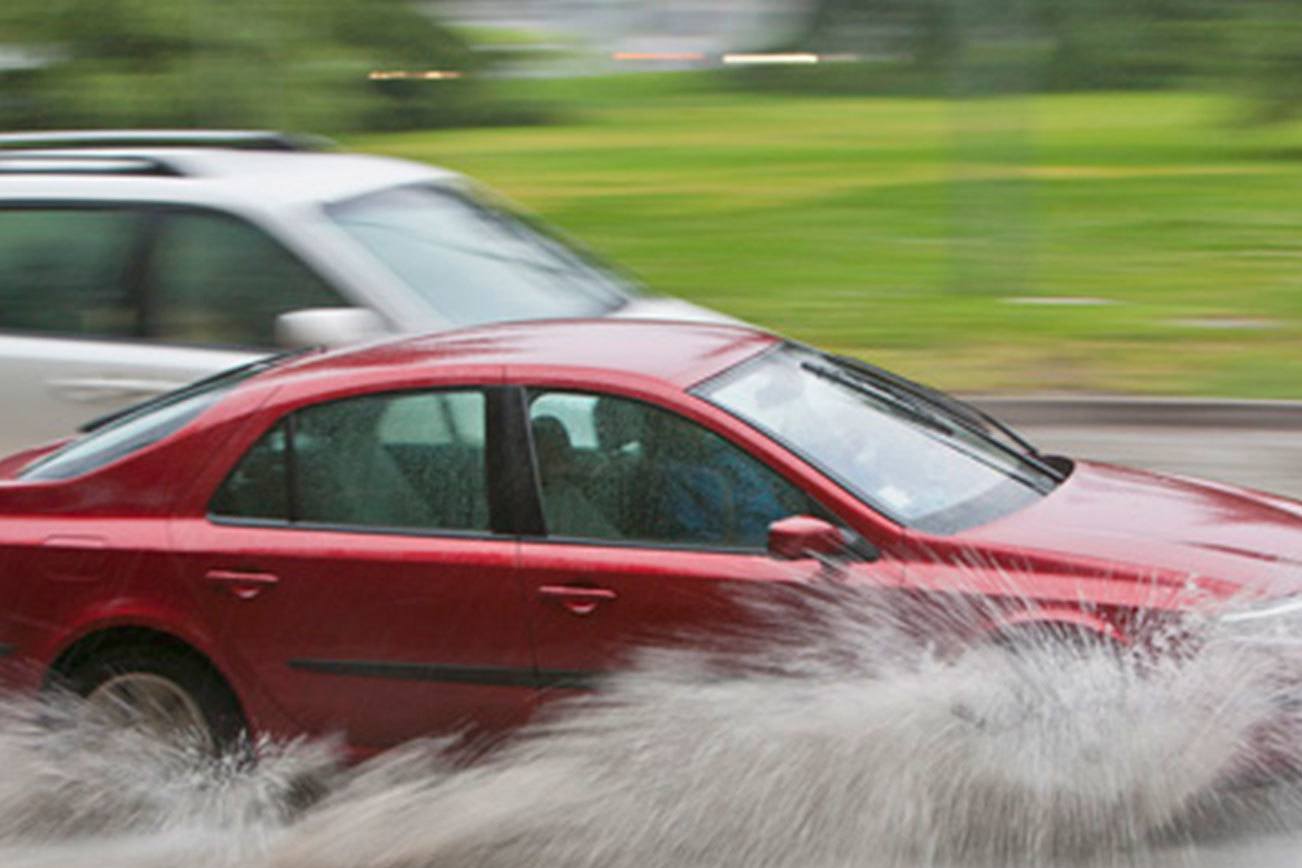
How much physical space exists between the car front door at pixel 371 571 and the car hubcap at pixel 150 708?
229 millimetres

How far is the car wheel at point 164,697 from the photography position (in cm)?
564

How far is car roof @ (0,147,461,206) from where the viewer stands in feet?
26.2

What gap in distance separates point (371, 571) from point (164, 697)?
709 mm

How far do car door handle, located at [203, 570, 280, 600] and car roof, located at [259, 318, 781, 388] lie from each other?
61cm

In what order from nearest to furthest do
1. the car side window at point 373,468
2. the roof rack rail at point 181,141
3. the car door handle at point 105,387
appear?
the car side window at point 373,468 < the car door handle at point 105,387 < the roof rack rail at point 181,141

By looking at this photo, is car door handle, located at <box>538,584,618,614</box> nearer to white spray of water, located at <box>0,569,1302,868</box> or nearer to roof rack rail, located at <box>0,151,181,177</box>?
white spray of water, located at <box>0,569,1302,868</box>

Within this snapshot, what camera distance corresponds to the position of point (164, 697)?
5.68 m

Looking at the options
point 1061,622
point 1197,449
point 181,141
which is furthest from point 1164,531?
point 181,141

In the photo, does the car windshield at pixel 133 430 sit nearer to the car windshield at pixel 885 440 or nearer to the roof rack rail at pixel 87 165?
the car windshield at pixel 885 440

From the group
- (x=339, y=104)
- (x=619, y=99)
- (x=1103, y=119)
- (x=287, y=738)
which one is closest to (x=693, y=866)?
(x=287, y=738)

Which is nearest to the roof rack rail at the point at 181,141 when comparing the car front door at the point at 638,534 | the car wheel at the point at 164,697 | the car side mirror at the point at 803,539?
the car wheel at the point at 164,697

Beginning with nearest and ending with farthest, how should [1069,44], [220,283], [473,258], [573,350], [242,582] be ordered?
[242,582]
[573,350]
[220,283]
[473,258]
[1069,44]

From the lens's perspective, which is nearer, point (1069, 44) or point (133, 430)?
point (133, 430)

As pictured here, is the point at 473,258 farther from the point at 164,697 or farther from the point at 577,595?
the point at 577,595
